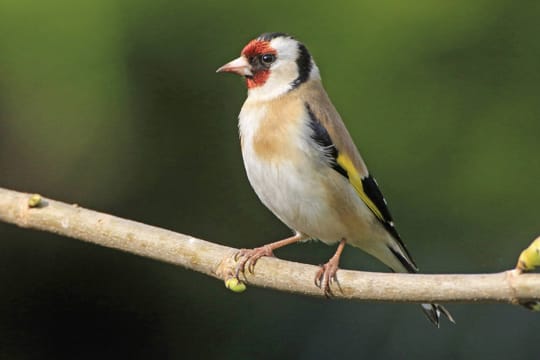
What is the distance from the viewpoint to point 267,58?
297 cm

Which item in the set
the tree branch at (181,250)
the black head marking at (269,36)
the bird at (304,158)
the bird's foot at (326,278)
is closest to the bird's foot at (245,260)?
the tree branch at (181,250)

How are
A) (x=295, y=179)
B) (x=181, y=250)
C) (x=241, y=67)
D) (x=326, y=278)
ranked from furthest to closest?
1. (x=241, y=67)
2. (x=295, y=179)
3. (x=181, y=250)
4. (x=326, y=278)

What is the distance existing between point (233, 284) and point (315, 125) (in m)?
0.82

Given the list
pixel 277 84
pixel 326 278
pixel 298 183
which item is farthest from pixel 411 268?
pixel 326 278

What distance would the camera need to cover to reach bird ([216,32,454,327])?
2.83 metres

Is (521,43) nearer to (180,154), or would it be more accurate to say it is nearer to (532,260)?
(180,154)

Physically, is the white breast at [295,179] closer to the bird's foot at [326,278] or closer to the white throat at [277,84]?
the white throat at [277,84]

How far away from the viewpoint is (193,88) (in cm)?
353

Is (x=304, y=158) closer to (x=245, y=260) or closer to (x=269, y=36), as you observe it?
(x=269, y=36)

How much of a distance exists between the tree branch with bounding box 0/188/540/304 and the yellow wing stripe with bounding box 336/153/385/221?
0.56 meters

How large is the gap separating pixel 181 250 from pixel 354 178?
0.76 m

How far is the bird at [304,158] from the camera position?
2826 mm

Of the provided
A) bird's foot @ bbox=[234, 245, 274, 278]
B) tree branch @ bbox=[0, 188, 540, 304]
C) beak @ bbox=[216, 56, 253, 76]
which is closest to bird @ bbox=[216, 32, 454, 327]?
beak @ bbox=[216, 56, 253, 76]

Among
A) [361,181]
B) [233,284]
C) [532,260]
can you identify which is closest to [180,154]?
[361,181]
